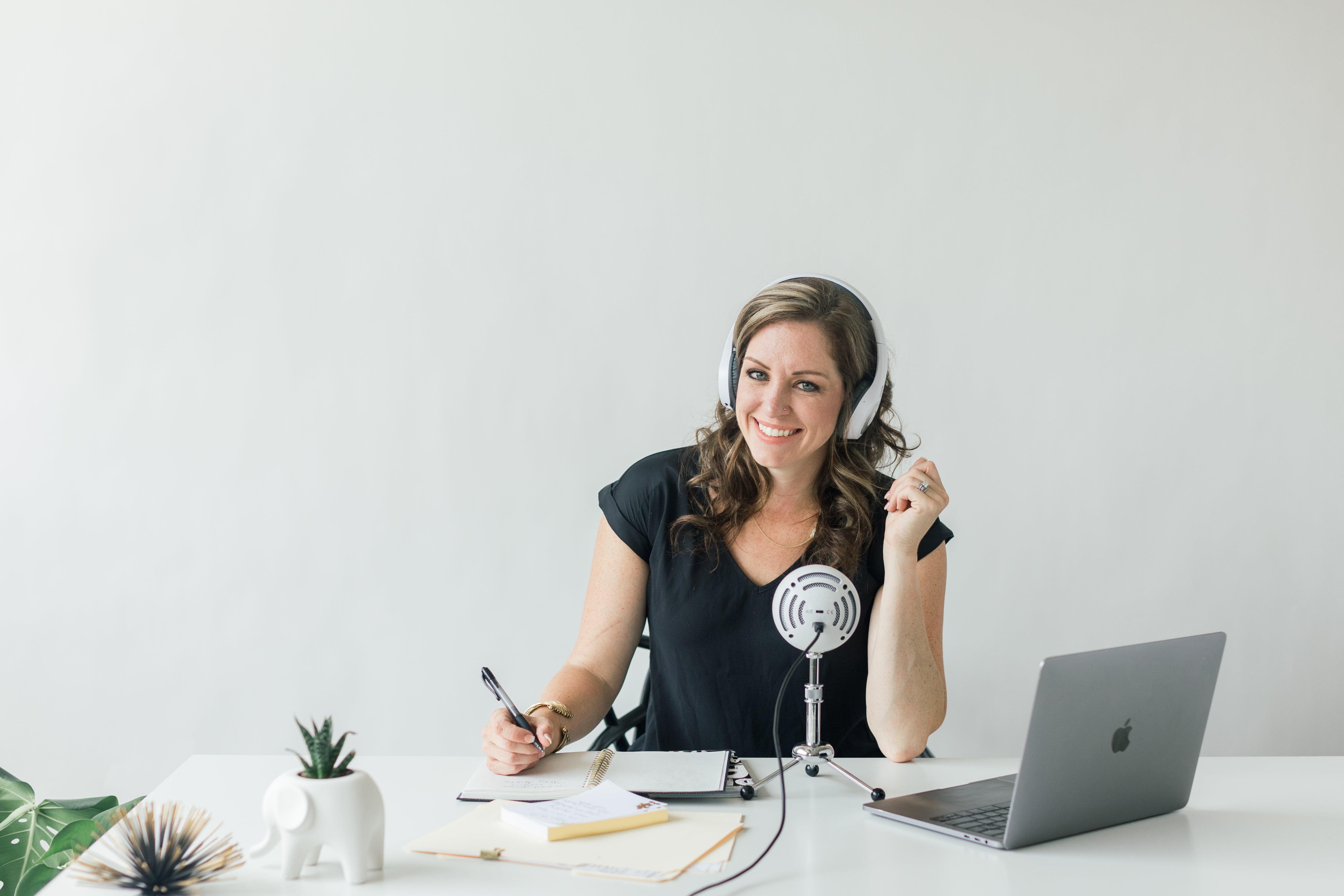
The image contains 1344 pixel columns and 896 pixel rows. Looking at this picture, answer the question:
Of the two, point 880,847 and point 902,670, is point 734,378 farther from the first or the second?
point 880,847

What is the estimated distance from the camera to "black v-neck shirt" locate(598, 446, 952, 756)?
1.78 metres

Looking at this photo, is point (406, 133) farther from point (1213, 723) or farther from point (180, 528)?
point (1213, 723)

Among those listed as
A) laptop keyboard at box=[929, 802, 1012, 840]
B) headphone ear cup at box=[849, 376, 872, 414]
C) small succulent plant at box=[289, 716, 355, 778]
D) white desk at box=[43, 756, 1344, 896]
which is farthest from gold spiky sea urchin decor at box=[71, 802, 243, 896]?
headphone ear cup at box=[849, 376, 872, 414]

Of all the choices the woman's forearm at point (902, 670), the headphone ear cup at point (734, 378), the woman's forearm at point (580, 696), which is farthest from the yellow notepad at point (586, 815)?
the headphone ear cup at point (734, 378)

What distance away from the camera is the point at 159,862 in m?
0.94

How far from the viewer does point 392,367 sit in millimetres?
2568

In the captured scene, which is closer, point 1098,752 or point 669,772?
point 1098,752

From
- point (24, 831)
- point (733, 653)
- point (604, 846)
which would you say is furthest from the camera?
point (733, 653)

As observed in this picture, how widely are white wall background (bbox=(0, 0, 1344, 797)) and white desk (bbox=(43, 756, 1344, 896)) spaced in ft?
4.03

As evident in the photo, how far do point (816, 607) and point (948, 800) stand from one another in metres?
0.30

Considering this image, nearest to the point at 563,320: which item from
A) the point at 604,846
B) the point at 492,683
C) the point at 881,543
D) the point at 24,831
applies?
the point at 881,543

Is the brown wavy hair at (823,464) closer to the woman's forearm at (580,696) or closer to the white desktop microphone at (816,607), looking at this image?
the woman's forearm at (580,696)

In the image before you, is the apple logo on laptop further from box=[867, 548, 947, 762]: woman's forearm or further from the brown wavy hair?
the brown wavy hair

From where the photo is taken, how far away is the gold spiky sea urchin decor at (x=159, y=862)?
94 cm
